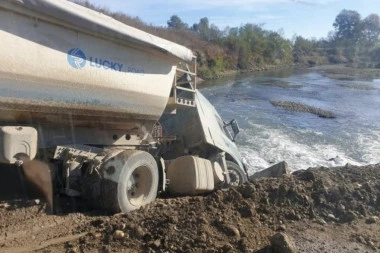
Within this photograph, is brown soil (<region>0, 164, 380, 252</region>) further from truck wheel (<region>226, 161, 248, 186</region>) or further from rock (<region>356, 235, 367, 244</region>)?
truck wheel (<region>226, 161, 248, 186</region>)

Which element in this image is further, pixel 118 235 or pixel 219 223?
pixel 219 223

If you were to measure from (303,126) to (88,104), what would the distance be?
1643 centimetres

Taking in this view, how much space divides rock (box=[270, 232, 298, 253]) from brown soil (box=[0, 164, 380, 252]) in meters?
0.13

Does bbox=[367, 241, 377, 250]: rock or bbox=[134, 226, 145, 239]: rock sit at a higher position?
bbox=[134, 226, 145, 239]: rock

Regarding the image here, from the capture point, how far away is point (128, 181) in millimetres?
6367

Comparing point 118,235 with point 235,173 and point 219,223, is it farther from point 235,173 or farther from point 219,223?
point 235,173

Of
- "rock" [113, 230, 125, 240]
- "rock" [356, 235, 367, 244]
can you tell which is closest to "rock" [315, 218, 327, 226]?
"rock" [356, 235, 367, 244]

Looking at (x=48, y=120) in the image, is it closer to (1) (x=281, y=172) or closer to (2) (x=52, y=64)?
(2) (x=52, y=64)

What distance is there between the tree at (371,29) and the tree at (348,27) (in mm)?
1623

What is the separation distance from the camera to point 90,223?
5809 mm

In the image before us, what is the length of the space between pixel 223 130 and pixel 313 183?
132 inches

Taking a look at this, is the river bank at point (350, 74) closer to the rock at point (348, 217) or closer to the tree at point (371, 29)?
the rock at point (348, 217)

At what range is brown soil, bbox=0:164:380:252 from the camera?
5.16m

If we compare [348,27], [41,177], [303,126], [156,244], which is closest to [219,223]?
[156,244]
